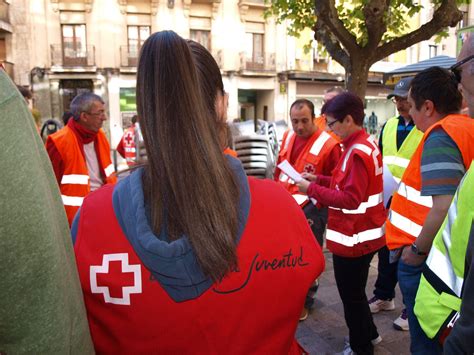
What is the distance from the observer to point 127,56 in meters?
23.1

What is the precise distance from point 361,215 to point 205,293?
2075mm

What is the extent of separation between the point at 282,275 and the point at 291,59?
25608 millimetres

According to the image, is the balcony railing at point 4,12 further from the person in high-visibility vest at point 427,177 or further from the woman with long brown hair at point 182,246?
the woman with long brown hair at point 182,246

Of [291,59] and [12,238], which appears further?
[291,59]

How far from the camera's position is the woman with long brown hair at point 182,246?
105 centimetres

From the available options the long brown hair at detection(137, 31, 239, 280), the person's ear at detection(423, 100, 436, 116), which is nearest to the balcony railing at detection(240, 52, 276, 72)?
the person's ear at detection(423, 100, 436, 116)

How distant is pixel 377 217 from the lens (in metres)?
2.97

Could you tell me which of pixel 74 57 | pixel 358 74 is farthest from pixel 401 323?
pixel 74 57

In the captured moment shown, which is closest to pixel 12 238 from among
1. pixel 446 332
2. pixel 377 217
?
pixel 446 332

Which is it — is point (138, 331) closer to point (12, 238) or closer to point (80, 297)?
point (80, 297)

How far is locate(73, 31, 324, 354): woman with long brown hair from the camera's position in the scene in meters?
1.05

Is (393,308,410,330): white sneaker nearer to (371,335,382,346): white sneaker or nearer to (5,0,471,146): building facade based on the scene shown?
(371,335,382,346): white sneaker

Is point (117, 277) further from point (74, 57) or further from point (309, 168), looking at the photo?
point (74, 57)

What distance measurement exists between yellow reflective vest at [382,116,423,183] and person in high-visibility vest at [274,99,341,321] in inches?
19.1
